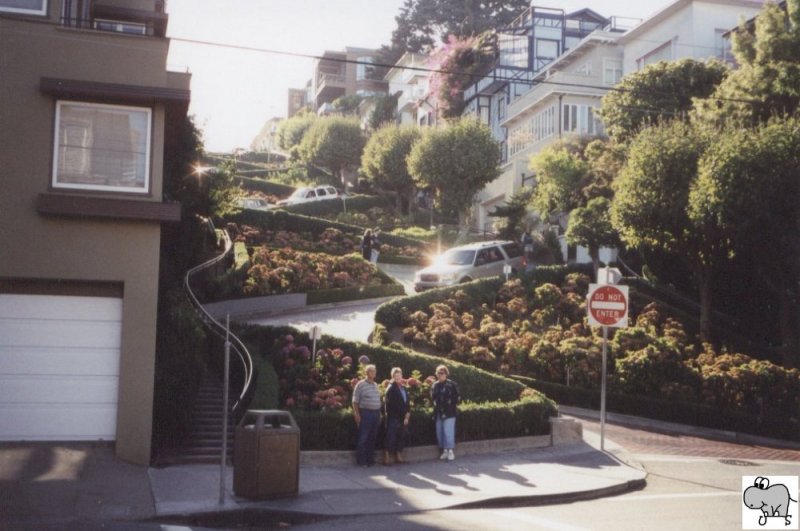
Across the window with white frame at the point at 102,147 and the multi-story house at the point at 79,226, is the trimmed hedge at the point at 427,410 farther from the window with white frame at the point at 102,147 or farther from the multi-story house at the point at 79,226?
the window with white frame at the point at 102,147

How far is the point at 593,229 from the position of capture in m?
35.6

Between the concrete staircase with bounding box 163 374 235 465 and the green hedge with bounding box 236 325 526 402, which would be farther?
the green hedge with bounding box 236 325 526 402

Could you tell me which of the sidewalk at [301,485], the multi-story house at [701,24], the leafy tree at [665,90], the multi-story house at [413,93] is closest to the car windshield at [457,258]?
the leafy tree at [665,90]

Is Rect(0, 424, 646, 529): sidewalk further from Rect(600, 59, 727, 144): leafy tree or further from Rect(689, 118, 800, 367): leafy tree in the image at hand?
Rect(600, 59, 727, 144): leafy tree

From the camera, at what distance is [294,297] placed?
3164 cm

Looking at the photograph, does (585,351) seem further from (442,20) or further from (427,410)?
(442,20)

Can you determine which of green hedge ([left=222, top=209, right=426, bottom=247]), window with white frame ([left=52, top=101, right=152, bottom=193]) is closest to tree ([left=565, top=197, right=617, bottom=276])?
green hedge ([left=222, top=209, right=426, bottom=247])

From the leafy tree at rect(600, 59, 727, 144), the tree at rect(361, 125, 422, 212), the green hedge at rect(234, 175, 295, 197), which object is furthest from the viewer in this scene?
the green hedge at rect(234, 175, 295, 197)

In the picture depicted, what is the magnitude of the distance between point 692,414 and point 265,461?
44.6 ft

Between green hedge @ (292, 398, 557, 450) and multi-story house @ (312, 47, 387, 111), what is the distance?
289ft

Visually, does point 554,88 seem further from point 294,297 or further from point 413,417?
point 413,417

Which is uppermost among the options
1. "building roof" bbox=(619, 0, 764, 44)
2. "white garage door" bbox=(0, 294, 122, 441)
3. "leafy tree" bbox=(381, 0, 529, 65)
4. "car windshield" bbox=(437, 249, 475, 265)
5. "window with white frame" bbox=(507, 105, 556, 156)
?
"leafy tree" bbox=(381, 0, 529, 65)

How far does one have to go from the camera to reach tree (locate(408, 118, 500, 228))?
54178 millimetres

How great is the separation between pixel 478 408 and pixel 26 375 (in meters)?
8.08
